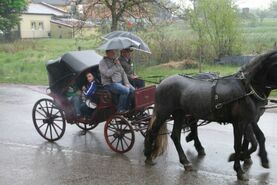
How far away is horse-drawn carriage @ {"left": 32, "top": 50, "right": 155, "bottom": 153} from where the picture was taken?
7.87 m

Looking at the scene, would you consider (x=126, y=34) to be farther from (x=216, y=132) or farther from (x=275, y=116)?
(x=275, y=116)

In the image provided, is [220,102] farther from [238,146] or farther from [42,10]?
[42,10]

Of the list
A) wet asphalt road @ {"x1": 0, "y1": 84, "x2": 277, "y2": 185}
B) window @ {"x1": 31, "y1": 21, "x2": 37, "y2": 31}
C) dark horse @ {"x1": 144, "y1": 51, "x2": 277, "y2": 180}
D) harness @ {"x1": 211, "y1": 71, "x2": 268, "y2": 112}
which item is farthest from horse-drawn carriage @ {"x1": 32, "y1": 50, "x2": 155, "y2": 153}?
window @ {"x1": 31, "y1": 21, "x2": 37, "y2": 31}

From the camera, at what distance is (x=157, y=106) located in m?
7.18

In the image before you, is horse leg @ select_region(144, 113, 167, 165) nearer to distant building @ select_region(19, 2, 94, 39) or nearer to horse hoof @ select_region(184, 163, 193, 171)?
horse hoof @ select_region(184, 163, 193, 171)

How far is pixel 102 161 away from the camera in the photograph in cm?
744

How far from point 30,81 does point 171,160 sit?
12.8m

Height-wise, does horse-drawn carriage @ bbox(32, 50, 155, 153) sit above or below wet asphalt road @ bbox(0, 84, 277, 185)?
above

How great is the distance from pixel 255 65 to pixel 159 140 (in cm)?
206

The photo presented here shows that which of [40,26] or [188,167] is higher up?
[40,26]

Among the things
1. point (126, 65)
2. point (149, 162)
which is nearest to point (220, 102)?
point (149, 162)

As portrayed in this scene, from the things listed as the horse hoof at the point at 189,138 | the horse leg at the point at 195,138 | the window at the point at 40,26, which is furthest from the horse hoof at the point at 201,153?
the window at the point at 40,26

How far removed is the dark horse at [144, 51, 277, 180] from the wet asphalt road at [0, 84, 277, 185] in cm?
28

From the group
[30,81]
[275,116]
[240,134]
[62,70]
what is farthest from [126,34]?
[30,81]
